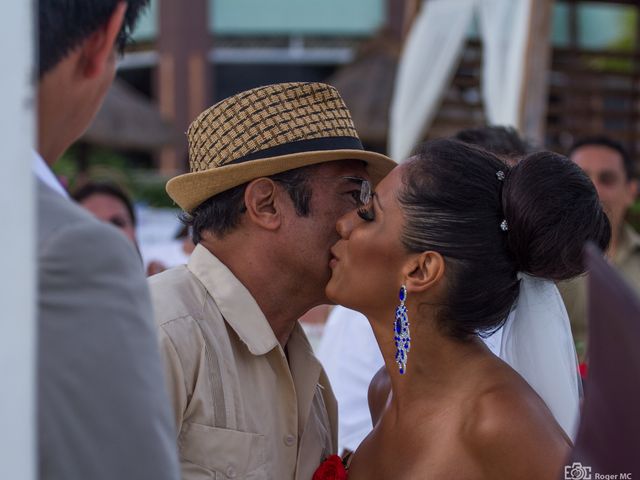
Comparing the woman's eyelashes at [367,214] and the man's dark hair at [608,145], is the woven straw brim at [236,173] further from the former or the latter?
the man's dark hair at [608,145]

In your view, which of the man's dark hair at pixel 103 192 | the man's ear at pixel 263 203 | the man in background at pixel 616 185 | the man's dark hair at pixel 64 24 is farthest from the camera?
the man's dark hair at pixel 103 192

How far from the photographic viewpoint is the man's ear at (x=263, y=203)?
2031 millimetres

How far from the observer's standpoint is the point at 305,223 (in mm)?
2062

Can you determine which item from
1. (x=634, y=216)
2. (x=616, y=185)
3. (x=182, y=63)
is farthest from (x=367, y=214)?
(x=182, y=63)

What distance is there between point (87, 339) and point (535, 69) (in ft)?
22.1

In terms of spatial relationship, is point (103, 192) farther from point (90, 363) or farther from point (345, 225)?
point (90, 363)

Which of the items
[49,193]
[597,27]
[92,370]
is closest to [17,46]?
[49,193]

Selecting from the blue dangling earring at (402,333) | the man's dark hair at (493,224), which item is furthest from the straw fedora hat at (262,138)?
the blue dangling earring at (402,333)

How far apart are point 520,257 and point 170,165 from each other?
58.4 feet

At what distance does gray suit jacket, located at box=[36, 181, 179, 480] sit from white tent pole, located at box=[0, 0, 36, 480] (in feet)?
0.23

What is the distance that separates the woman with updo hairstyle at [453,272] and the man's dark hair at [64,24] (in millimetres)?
939

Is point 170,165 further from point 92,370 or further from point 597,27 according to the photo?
point 92,370

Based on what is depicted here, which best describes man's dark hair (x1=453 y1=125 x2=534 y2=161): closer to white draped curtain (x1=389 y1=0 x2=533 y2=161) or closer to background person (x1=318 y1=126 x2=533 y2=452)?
background person (x1=318 y1=126 x2=533 y2=452)

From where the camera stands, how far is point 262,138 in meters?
2.01
